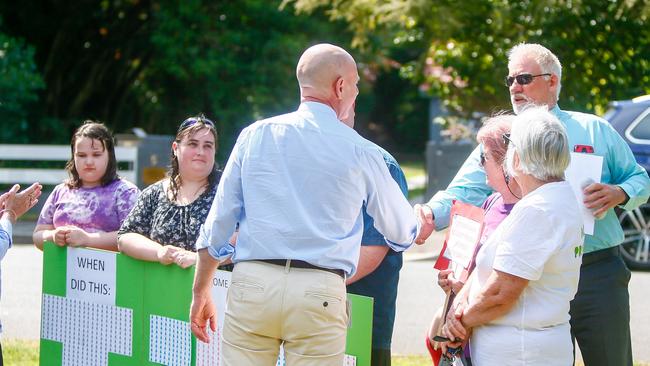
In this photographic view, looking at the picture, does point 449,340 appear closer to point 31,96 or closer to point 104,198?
point 104,198

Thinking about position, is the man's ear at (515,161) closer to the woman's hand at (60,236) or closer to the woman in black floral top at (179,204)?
the woman in black floral top at (179,204)

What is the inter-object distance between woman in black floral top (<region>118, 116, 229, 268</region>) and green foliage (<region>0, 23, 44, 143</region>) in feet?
52.8

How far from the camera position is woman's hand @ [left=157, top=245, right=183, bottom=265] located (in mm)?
5082

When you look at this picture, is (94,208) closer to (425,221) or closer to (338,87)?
(425,221)

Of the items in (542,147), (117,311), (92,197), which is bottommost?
(117,311)

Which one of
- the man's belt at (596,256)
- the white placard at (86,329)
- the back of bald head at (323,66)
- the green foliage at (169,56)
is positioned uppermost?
the green foliage at (169,56)

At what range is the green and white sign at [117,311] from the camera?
5.16 metres

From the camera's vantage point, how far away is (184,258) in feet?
16.5

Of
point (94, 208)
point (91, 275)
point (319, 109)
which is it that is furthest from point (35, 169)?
point (319, 109)

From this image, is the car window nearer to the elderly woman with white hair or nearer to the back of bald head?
the elderly woman with white hair

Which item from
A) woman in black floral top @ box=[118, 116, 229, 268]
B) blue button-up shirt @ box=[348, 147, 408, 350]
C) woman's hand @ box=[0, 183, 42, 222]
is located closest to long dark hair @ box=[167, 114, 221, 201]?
woman in black floral top @ box=[118, 116, 229, 268]

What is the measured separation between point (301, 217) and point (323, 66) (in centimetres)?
59

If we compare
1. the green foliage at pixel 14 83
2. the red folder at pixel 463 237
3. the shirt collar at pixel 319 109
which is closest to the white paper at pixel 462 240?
the red folder at pixel 463 237

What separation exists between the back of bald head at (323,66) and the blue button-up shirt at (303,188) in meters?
0.08
